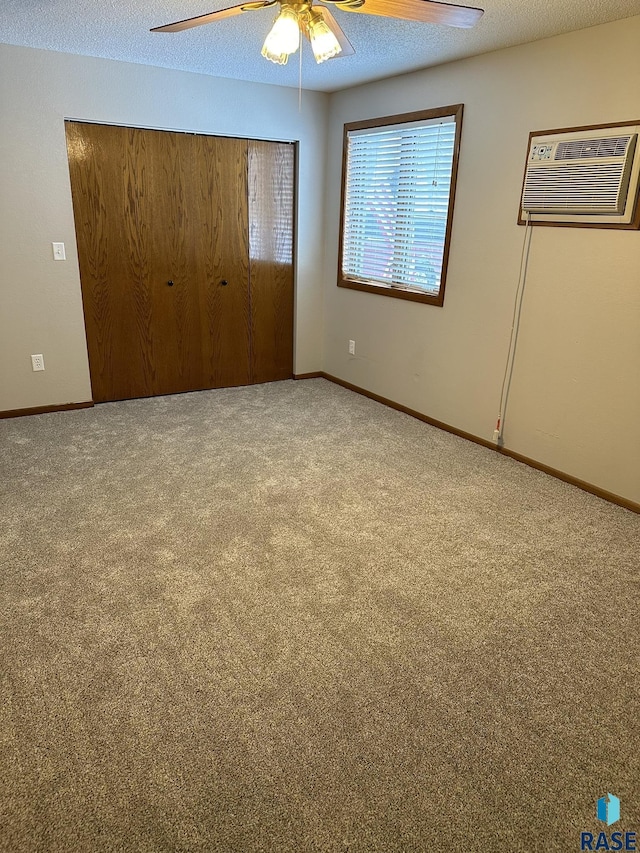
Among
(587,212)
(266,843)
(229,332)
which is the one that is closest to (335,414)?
(229,332)

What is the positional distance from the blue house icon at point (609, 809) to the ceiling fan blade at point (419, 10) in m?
2.54

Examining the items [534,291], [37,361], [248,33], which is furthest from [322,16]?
[37,361]

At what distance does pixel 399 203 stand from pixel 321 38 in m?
2.12

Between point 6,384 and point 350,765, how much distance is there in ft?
11.8

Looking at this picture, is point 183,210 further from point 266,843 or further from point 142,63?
point 266,843

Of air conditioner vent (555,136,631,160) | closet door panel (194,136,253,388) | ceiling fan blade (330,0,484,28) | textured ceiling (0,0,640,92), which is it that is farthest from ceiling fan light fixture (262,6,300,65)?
closet door panel (194,136,253,388)

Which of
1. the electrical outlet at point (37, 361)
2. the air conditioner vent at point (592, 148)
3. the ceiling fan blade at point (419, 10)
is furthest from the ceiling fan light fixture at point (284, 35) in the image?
the electrical outlet at point (37, 361)

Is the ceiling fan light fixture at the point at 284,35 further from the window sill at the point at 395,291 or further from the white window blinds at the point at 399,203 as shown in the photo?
the window sill at the point at 395,291

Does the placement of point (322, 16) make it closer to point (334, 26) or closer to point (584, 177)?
point (334, 26)

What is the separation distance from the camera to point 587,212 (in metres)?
2.94

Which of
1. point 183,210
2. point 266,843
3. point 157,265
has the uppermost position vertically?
point 183,210

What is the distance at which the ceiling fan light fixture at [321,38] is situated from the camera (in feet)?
6.84

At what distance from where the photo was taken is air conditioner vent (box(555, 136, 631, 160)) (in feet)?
9.05

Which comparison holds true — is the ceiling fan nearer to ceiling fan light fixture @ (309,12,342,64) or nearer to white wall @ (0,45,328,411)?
ceiling fan light fixture @ (309,12,342,64)
